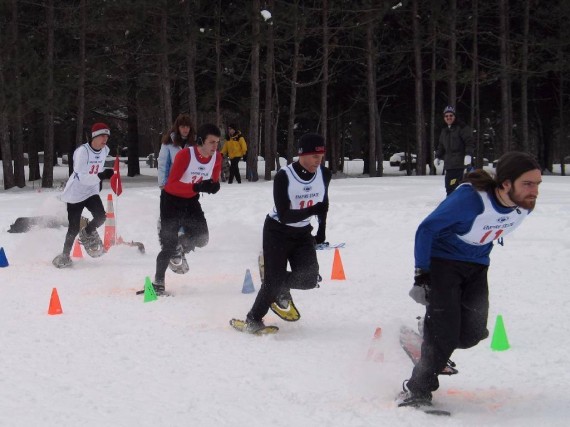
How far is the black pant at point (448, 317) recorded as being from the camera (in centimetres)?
451

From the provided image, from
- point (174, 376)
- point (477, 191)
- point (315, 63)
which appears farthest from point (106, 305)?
point (315, 63)

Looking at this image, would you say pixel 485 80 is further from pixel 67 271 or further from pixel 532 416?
pixel 532 416

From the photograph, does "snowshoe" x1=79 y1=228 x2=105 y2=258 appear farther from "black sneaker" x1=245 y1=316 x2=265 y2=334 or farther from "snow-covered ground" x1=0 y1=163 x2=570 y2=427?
"black sneaker" x1=245 y1=316 x2=265 y2=334

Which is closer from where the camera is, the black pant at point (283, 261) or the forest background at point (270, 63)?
the black pant at point (283, 261)

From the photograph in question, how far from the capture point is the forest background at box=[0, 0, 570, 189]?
24353 mm

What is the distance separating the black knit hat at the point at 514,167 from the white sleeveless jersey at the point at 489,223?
0.16 metres

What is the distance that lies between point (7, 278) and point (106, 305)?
234cm

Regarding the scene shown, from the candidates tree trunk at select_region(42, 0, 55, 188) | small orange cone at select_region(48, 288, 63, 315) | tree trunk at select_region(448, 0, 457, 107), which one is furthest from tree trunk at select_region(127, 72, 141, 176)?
small orange cone at select_region(48, 288, 63, 315)

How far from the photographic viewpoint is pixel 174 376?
206 inches

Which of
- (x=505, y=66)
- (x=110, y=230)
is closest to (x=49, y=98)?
(x=110, y=230)

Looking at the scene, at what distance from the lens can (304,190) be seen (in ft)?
20.4

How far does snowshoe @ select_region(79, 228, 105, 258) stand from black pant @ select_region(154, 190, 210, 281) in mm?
2282

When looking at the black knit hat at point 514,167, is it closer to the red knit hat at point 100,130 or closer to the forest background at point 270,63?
the red knit hat at point 100,130

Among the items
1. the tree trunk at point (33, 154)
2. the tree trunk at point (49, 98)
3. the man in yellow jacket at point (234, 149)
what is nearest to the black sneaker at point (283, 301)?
the man in yellow jacket at point (234, 149)
